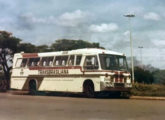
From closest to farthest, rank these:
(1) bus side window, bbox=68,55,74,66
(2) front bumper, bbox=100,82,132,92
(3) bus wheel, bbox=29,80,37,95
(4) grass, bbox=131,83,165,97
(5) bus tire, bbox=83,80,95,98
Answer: (2) front bumper, bbox=100,82,132,92, (4) grass, bbox=131,83,165,97, (5) bus tire, bbox=83,80,95,98, (1) bus side window, bbox=68,55,74,66, (3) bus wheel, bbox=29,80,37,95

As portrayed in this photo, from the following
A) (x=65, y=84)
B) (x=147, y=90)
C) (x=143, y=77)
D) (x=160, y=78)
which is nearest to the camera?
(x=147, y=90)

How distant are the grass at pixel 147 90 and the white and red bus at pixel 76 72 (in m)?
1.00

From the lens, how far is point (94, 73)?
21547mm

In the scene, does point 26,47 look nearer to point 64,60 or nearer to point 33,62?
point 33,62

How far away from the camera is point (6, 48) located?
125 feet

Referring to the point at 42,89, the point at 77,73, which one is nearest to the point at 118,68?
the point at 77,73

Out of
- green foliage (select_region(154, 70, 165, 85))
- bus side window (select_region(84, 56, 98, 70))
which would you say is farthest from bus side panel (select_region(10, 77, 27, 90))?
green foliage (select_region(154, 70, 165, 85))

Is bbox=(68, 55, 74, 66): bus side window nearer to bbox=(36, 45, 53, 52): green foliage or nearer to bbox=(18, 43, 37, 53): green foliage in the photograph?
bbox=(18, 43, 37, 53): green foliage

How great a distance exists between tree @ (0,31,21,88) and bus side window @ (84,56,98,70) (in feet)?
52.2

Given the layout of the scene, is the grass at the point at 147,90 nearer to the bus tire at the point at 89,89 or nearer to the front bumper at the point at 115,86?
the front bumper at the point at 115,86

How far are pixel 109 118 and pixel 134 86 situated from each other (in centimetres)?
1233

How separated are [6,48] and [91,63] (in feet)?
60.5

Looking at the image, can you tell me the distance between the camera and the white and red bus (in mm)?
21422

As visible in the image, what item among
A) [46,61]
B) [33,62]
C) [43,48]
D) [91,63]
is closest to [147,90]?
[91,63]
